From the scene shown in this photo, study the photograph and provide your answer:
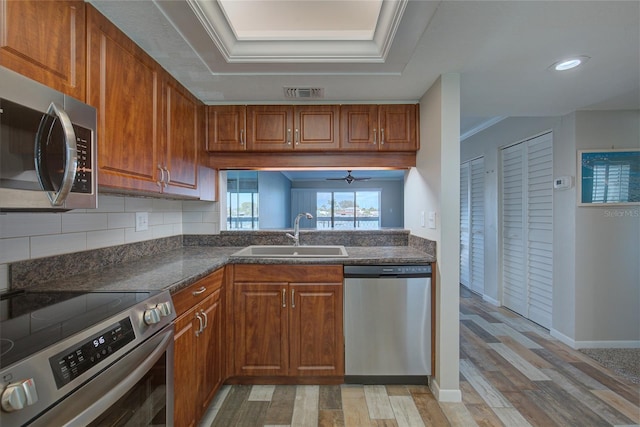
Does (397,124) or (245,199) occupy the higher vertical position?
(397,124)

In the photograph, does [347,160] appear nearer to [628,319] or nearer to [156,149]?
[156,149]

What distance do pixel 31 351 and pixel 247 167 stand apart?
6.54 feet

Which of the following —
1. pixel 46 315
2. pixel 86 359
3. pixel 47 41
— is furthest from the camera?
pixel 47 41

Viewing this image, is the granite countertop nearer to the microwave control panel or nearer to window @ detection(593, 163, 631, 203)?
the microwave control panel

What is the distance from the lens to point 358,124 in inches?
95.6

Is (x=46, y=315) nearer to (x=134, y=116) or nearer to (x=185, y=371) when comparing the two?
(x=185, y=371)

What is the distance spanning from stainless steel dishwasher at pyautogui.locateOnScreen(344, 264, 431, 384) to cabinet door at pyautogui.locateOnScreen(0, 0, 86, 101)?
5.78ft

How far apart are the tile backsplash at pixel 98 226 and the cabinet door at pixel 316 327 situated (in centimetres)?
109

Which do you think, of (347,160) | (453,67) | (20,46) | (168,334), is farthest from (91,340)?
(453,67)

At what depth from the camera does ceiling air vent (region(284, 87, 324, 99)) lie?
2.19 meters

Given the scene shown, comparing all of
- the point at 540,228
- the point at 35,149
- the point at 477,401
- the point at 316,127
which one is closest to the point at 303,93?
the point at 316,127

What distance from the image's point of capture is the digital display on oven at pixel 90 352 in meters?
0.76

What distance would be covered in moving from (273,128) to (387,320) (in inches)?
68.1

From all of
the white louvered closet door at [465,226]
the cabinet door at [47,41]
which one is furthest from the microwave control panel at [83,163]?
the white louvered closet door at [465,226]
